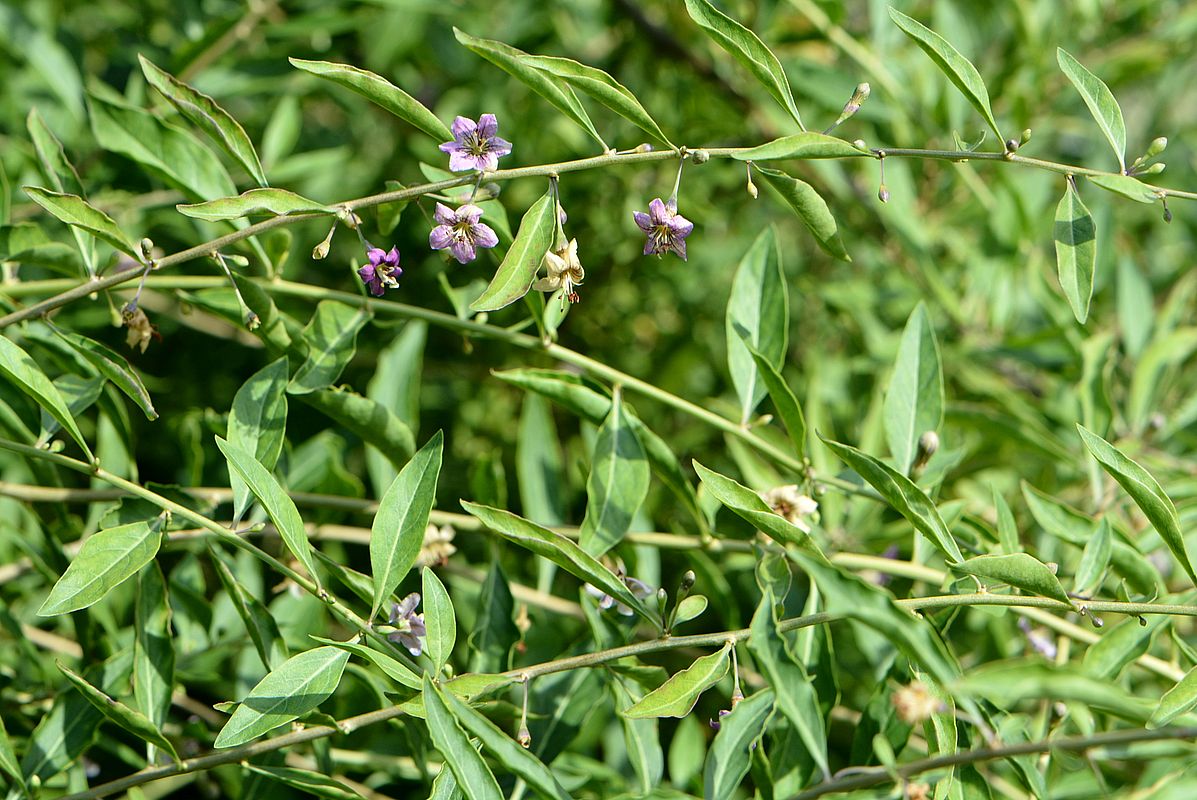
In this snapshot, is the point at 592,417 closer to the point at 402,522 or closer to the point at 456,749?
the point at 402,522

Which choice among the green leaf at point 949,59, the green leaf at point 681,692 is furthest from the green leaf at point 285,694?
the green leaf at point 949,59

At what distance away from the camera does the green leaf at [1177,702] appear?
3.81 ft

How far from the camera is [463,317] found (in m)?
1.57

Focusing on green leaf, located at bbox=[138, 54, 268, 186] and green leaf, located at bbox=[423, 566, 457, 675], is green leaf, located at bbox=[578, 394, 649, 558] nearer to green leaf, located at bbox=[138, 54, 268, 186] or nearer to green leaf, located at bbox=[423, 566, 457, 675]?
green leaf, located at bbox=[423, 566, 457, 675]

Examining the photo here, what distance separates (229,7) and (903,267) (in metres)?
1.79

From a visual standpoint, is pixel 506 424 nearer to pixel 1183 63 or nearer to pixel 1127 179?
pixel 1127 179

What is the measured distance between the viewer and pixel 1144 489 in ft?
4.02

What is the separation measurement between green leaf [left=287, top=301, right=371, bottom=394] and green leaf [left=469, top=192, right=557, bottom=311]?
12.6 inches

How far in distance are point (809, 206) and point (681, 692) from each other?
586mm

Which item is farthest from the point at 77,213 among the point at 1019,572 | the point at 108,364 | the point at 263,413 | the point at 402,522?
the point at 1019,572

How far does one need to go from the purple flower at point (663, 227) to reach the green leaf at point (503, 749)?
0.58 metres

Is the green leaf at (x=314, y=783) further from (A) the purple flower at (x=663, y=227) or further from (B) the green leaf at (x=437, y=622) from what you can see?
(A) the purple flower at (x=663, y=227)

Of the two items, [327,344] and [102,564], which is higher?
[327,344]

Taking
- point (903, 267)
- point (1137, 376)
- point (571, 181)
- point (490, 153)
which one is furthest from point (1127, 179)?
point (571, 181)
